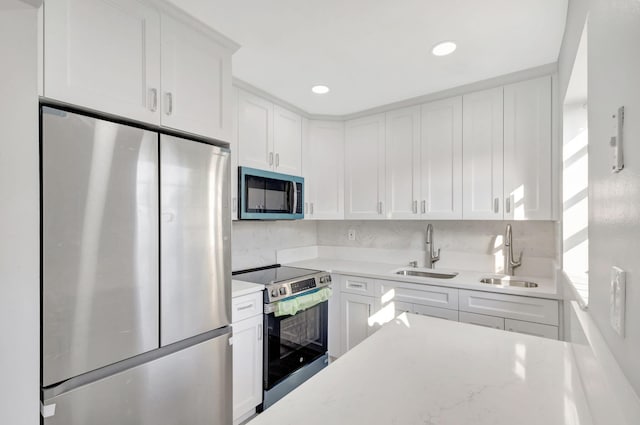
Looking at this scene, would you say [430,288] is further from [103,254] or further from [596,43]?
[103,254]

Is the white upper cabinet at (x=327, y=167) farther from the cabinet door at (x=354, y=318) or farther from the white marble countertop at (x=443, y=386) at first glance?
the white marble countertop at (x=443, y=386)

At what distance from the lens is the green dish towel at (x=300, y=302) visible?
2.24 metres

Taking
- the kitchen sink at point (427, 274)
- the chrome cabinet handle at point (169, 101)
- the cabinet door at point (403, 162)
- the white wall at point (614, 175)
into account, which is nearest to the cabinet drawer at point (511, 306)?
the kitchen sink at point (427, 274)

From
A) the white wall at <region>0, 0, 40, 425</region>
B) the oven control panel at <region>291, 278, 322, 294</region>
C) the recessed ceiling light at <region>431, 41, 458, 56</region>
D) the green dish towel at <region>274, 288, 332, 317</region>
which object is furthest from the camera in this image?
the oven control panel at <region>291, 278, 322, 294</region>

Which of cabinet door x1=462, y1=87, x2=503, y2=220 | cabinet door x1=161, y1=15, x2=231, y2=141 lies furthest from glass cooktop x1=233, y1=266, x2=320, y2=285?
cabinet door x1=462, y1=87, x2=503, y2=220

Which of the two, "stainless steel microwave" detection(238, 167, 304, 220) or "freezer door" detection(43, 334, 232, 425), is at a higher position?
"stainless steel microwave" detection(238, 167, 304, 220)

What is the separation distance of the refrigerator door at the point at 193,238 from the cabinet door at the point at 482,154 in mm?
1874

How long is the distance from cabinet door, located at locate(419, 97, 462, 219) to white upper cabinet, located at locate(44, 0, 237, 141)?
169 centimetres

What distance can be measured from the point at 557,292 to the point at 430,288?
2.56ft

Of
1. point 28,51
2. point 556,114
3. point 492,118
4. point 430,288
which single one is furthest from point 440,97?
point 28,51

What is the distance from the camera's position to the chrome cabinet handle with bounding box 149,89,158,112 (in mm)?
1503

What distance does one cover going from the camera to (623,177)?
663mm

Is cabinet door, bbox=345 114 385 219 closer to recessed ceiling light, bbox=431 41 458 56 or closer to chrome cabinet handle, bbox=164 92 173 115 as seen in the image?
recessed ceiling light, bbox=431 41 458 56

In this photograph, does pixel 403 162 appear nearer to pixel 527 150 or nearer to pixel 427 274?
pixel 527 150
